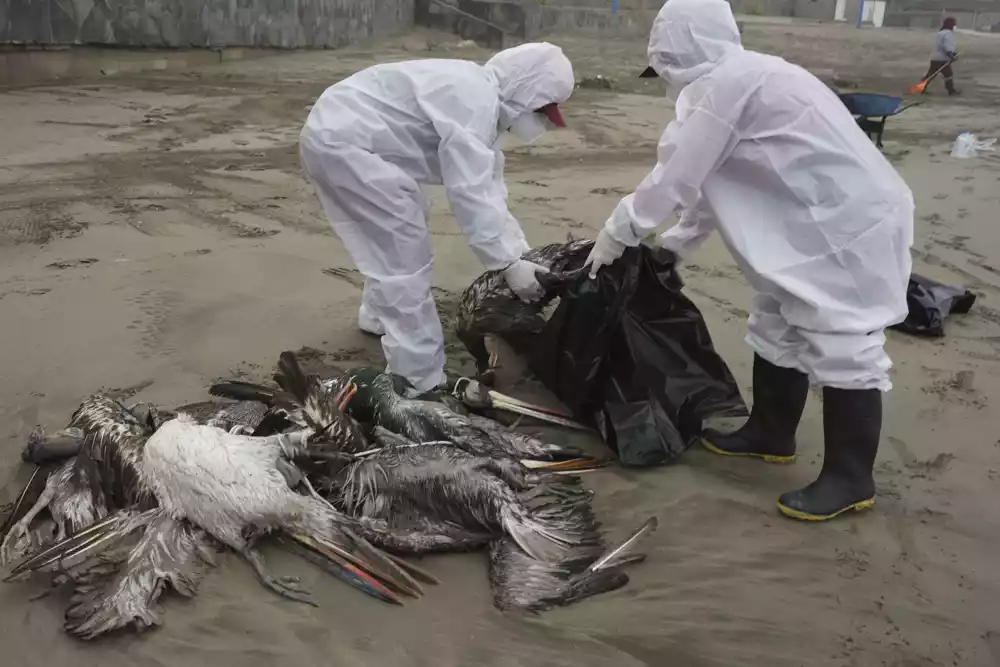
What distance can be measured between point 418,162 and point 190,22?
339 inches

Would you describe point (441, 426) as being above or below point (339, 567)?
above

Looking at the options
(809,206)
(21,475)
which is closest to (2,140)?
(21,475)

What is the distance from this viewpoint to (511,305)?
9.55 feet

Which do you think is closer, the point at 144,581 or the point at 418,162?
the point at 144,581

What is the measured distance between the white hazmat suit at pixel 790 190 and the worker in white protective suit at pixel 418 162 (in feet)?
1.80

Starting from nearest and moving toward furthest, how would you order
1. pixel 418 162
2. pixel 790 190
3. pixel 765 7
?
1. pixel 790 190
2. pixel 418 162
3. pixel 765 7

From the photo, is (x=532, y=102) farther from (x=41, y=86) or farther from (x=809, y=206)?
(x=41, y=86)

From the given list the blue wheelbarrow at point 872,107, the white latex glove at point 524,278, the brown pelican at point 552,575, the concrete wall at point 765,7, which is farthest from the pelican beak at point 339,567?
the concrete wall at point 765,7

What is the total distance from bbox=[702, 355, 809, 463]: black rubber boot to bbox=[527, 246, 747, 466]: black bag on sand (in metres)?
0.06

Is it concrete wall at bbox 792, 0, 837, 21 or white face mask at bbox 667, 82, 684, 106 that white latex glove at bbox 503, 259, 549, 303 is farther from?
concrete wall at bbox 792, 0, 837, 21

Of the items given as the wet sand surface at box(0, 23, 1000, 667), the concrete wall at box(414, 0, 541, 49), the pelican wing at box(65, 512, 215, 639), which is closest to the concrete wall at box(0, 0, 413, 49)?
the concrete wall at box(414, 0, 541, 49)

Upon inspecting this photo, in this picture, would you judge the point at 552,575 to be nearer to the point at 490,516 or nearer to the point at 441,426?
the point at 490,516

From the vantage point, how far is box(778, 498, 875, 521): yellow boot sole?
229 centimetres

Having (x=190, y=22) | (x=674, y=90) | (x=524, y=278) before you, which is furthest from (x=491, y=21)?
(x=674, y=90)
